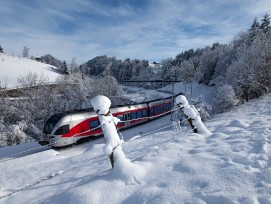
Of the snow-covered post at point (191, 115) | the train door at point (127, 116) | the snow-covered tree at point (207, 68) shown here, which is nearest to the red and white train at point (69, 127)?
the train door at point (127, 116)

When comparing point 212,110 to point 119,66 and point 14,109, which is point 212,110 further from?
point 119,66

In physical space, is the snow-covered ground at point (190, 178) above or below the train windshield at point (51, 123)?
above

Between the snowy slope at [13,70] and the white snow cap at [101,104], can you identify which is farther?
the snowy slope at [13,70]

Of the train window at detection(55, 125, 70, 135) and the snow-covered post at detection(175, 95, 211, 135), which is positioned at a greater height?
the snow-covered post at detection(175, 95, 211, 135)

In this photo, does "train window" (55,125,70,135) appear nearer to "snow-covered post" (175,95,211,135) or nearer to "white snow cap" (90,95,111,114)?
"snow-covered post" (175,95,211,135)

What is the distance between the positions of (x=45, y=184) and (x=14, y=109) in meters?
27.2

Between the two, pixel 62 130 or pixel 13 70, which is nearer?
pixel 62 130

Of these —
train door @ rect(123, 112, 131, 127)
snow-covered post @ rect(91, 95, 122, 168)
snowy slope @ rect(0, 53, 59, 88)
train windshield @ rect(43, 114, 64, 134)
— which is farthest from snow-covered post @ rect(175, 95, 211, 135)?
snowy slope @ rect(0, 53, 59, 88)

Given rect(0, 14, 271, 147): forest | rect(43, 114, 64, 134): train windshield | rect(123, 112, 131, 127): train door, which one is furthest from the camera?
rect(0, 14, 271, 147): forest

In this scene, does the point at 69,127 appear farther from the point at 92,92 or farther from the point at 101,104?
the point at 92,92

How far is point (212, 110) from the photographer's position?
26750 millimetres

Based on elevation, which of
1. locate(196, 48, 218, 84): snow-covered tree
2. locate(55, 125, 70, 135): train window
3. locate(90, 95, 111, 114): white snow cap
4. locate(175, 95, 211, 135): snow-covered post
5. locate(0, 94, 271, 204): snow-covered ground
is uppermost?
locate(196, 48, 218, 84): snow-covered tree

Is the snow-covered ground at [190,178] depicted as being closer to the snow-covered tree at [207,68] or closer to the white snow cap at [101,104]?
the white snow cap at [101,104]

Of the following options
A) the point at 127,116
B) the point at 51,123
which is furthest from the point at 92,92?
the point at 51,123
